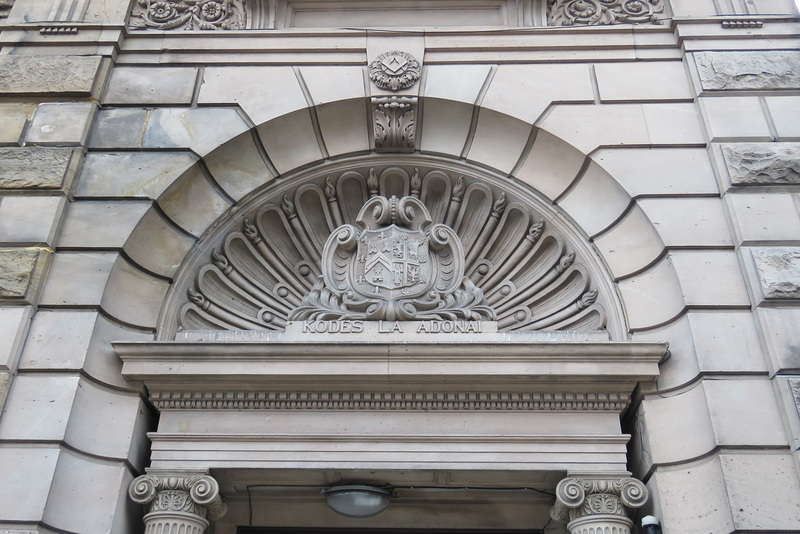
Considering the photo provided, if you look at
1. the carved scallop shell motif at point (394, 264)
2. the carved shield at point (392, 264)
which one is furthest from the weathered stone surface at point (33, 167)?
the carved shield at point (392, 264)

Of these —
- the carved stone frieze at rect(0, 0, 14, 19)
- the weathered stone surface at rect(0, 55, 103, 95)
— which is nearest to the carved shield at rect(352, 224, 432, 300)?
the weathered stone surface at rect(0, 55, 103, 95)

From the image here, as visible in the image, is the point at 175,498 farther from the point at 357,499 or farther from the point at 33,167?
the point at 33,167

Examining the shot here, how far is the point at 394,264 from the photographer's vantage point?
7.09 meters

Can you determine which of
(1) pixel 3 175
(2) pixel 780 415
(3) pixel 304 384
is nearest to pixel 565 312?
(2) pixel 780 415

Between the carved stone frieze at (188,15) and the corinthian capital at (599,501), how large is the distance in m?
5.73

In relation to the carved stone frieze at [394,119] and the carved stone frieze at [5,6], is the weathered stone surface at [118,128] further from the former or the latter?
the carved stone frieze at [394,119]

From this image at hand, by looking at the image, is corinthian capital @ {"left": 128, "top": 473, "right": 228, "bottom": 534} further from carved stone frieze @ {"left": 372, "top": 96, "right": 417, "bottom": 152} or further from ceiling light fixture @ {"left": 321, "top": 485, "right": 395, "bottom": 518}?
carved stone frieze @ {"left": 372, "top": 96, "right": 417, "bottom": 152}

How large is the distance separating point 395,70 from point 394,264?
6.61 feet

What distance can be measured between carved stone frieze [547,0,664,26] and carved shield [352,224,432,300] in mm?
2935

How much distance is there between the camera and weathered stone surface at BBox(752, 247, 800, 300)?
6.12 meters

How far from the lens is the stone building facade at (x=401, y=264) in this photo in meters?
5.86

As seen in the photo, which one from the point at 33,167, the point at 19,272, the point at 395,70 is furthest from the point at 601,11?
the point at 19,272

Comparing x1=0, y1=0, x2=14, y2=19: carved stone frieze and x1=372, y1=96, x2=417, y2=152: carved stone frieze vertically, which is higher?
x1=0, y1=0, x2=14, y2=19: carved stone frieze

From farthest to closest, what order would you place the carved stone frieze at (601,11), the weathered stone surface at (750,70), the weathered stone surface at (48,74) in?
the carved stone frieze at (601,11) < the weathered stone surface at (48,74) < the weathered stone surface at (750,70)
